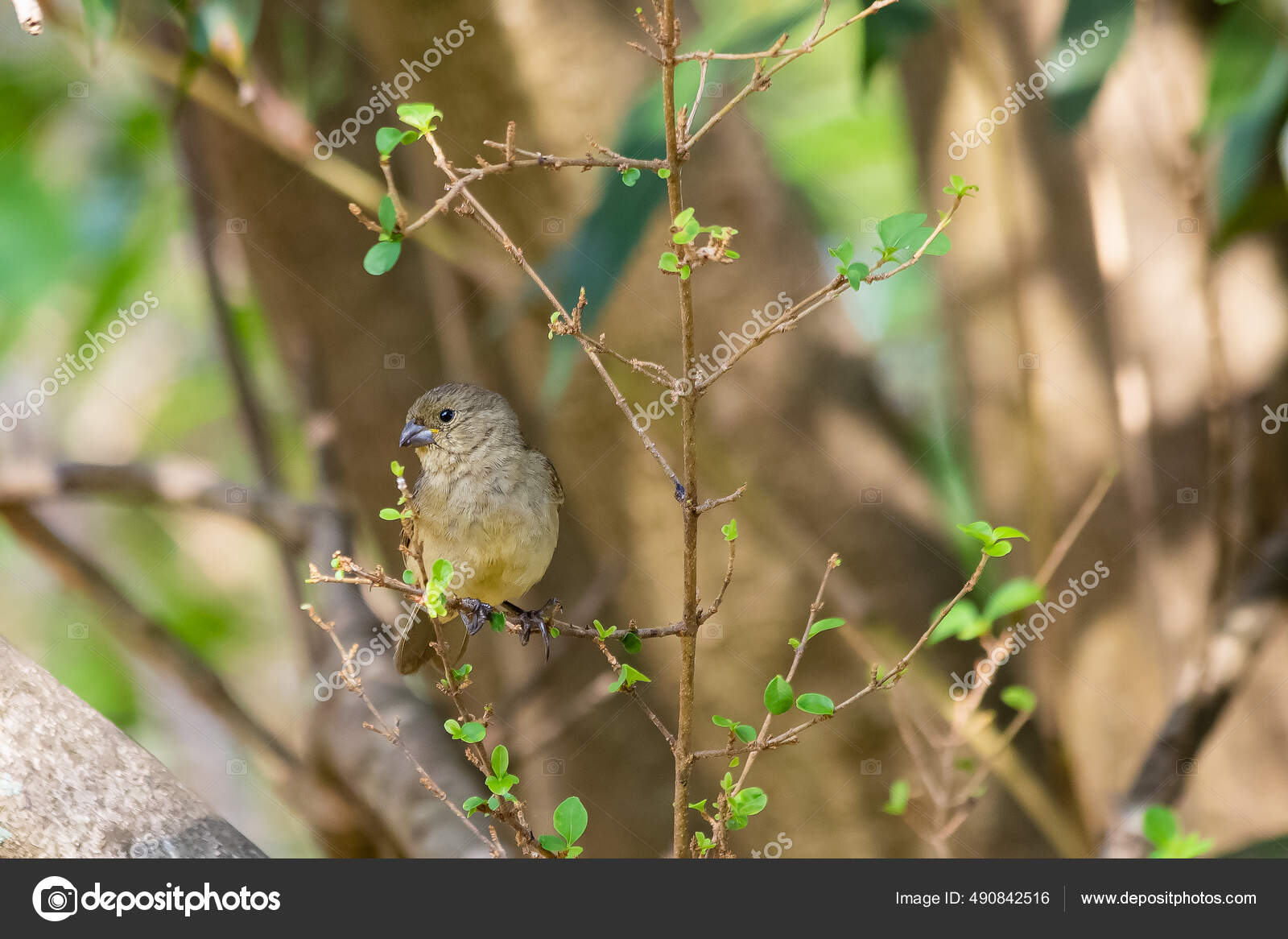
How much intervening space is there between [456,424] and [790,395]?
1172 mm

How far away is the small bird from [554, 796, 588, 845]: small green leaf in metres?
0.86

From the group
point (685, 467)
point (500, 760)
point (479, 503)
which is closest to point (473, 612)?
point (479, 503)

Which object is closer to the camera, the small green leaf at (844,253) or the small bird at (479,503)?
the small green leaf at (844,253)

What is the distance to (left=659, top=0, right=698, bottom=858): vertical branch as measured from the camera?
1.37 m

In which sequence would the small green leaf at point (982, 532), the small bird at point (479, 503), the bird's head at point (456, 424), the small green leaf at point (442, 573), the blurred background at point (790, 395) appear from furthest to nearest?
the blurred background at point (790, 395)
the bird's head at point (456, 424)
the small bird at point (479, 503)
the small green leaf at point (982, 532)
the small green leaf at point (442, 573)

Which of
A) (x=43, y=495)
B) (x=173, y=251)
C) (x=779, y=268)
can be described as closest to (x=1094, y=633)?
(x=779, y=268)

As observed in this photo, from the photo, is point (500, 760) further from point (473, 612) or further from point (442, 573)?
point (473, 612)

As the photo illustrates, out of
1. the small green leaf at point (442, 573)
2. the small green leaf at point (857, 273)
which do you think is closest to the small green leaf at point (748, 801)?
the small green leaf at point (442, 573)

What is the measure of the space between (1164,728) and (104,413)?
21.7ft

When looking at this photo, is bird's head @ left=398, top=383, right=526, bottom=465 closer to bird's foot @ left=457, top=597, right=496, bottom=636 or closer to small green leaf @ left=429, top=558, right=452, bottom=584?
bird's foot @ left=457, top=597, right=496, bottom=636

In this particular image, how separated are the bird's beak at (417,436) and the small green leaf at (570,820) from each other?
1.50 meters

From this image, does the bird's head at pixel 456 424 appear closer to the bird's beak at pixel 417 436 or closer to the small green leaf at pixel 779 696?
the bird's beak at pixel 417 436
